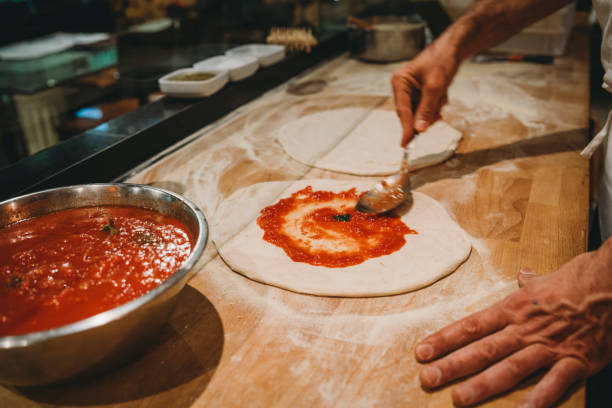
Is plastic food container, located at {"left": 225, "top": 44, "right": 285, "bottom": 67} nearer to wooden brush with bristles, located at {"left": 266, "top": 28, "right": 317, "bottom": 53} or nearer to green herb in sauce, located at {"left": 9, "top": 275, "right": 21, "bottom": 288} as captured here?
wooden brush with bristles, located at {"left": 266, "top": 28, "right": 317, "bottom": 53}

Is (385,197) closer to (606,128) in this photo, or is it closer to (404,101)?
(404,101)

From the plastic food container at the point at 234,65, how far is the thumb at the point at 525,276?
6.81 feet

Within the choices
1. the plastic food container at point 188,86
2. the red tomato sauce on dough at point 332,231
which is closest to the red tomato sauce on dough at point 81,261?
the red tomato sauce on dough at point 332,231

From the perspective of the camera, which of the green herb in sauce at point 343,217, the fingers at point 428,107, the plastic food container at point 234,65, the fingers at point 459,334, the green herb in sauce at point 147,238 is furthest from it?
the plastic food container at point 234,65

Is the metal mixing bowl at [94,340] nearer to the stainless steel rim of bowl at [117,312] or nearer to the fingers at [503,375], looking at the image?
the stainless steel rim of bowl at [117,312]

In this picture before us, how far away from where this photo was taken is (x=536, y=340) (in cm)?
101

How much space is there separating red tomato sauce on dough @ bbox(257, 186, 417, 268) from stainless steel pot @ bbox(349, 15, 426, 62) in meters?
2.32

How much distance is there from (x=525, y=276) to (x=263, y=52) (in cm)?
247

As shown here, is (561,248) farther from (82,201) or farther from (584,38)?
(584,38)

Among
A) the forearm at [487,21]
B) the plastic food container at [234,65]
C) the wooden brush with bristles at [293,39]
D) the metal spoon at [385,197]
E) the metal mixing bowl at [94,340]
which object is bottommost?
the metal spoon at [385,197]

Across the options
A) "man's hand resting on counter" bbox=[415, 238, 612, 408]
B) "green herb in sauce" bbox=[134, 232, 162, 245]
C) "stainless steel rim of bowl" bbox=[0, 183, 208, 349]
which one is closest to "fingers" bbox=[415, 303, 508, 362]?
"man's hand resting on counter" bbox=[415, 238, 612, 408]

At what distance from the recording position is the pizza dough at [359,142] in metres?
2.08

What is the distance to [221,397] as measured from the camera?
991 mm

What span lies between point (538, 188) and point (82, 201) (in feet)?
5.73
